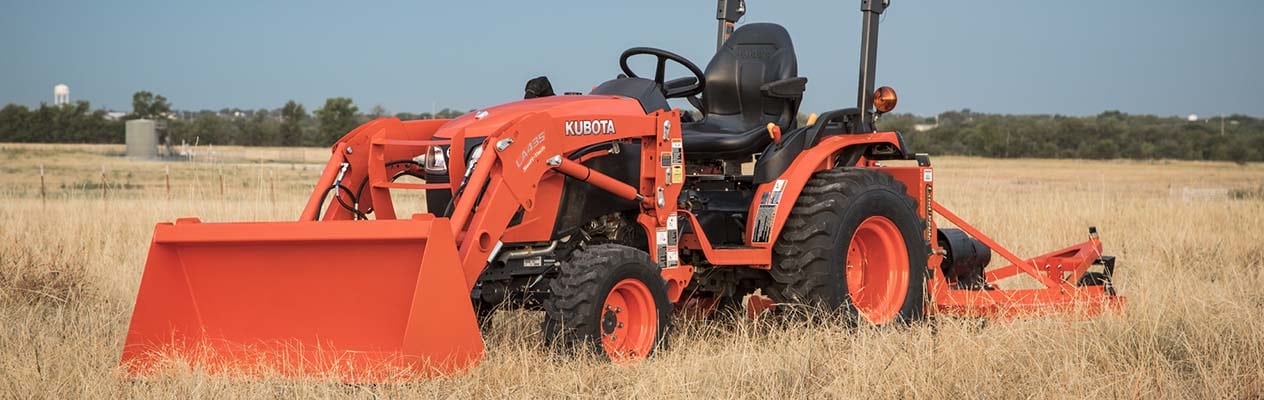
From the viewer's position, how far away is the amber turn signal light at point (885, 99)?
7.47m

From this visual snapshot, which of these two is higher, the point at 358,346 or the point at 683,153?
the point at 683,153

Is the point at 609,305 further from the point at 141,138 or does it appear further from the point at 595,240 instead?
the point at 141,138

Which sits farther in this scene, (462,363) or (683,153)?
(683,153)

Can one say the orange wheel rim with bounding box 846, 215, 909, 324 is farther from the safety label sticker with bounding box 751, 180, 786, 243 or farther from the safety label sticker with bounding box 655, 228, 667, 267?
the safety label sticker with bounding box 655, 228, 667, 267

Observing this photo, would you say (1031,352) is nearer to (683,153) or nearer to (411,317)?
(683,153)

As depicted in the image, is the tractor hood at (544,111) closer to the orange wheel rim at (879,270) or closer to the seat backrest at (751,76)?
the seat backrest at (751,76)

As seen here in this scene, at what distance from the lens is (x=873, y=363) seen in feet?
18.4

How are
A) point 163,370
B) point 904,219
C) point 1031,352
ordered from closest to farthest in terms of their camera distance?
point 163,370, point 1031,352, point 904,219

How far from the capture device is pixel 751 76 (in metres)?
7.38

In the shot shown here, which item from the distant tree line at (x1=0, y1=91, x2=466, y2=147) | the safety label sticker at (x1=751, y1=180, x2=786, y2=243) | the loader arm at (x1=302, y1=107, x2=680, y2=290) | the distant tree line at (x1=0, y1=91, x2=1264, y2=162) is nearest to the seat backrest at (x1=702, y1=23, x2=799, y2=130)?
the safety label sticker at (x1=751, y1=180, x2=786, y2=243)

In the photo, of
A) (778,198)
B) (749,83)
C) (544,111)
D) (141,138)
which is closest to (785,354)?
(778,198)

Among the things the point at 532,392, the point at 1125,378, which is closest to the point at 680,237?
the point at 532,392

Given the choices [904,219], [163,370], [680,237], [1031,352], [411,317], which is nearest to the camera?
[411,317]

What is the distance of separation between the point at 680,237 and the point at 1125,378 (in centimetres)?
214
